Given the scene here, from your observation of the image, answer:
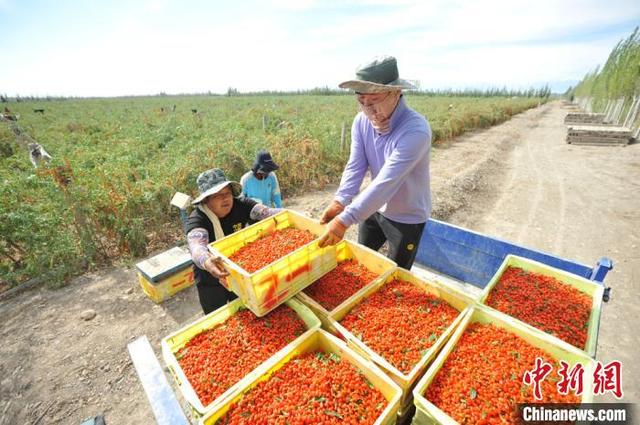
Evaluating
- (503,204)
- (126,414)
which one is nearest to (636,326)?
(503,204)

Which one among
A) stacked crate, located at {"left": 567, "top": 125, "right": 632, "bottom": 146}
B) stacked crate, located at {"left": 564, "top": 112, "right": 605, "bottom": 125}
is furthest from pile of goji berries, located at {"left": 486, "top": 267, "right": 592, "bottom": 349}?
stacked crate, located at {"left": 564, "top": 112, "right": 605, "bottom": 125}

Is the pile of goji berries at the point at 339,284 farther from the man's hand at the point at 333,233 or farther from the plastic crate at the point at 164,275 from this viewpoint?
the plastic crate at the point at 164,275

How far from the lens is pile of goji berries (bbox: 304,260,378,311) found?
7.03ft

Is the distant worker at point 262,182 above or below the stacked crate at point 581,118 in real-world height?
above

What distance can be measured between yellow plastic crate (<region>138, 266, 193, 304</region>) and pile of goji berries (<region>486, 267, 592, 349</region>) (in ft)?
12.9

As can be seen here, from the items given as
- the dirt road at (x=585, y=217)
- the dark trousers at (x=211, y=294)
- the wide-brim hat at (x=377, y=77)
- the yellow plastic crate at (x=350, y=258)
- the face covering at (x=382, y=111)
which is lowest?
the dirt road at (x=585, y=217)

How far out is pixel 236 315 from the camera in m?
2.08

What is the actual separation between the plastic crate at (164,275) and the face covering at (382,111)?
343 centimetres

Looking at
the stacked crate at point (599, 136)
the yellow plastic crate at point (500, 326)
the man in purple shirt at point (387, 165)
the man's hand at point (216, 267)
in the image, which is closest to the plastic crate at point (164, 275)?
the man's hand at point (216, 267)

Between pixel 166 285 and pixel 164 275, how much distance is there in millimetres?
207

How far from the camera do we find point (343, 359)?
1.74 m

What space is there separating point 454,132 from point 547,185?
9334mm

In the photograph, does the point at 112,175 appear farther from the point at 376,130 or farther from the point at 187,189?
the point at 376,130

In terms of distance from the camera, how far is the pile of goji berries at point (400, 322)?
1694 millimetres
